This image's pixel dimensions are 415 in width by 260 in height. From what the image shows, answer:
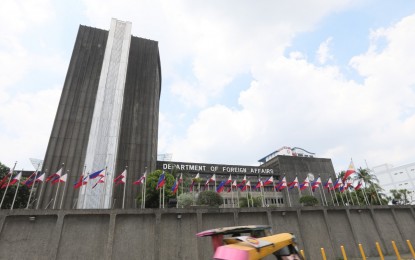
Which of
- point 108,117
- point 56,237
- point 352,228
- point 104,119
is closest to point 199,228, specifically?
point 56,237

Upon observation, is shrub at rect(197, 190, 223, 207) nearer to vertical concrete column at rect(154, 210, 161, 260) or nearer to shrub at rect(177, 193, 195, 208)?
shrub at rect(177, 193, 195, 208)

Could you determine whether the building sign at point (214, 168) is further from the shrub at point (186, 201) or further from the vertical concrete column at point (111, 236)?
the vertical concrete column at point (111, 236)

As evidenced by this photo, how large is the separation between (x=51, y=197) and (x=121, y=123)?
20013 mm

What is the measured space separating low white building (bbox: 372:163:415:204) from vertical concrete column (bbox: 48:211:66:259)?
13156 cm

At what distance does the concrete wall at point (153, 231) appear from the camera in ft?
56.0

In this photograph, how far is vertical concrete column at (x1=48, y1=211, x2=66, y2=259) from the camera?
16.7 meters

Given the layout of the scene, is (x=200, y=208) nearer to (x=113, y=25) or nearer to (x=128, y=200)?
(x=128, y=200)

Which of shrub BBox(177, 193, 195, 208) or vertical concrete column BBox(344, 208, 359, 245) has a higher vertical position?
shrub BBox(177, 193, 195, 208)

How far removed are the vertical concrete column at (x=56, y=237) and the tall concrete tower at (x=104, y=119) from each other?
82.3 feet

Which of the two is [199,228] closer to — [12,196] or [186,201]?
[186,201]

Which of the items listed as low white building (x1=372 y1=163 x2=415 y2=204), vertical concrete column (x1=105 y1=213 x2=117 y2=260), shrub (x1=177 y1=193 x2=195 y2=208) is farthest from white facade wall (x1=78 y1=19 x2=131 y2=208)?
low white building (x1=372 y1=163 x2=415 y2=204)

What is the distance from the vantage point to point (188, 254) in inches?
738

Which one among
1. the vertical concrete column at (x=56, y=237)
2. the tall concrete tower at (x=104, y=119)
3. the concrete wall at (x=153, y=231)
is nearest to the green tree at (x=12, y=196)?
the tall concrete tower at (x=104, y=119)

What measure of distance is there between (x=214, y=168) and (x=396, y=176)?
318 ft
